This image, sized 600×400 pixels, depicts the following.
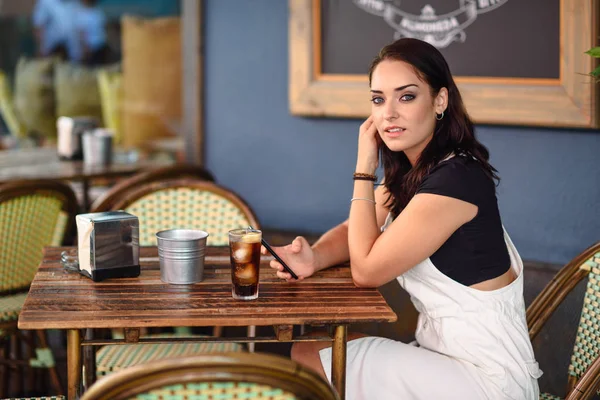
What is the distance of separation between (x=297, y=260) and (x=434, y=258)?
348 mm

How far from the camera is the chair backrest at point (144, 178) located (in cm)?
297

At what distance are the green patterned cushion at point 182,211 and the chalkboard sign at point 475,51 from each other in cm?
70

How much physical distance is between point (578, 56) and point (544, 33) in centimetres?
15

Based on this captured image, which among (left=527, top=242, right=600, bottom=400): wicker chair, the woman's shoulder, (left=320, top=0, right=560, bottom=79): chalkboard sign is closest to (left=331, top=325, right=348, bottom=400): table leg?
the woman's shoulder

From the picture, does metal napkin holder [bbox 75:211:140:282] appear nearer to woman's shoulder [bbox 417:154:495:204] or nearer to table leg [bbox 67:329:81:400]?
table leg [bbox 67:329:81:400]

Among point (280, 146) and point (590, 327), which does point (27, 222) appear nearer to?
point (280, 146)

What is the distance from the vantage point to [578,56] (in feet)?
9.00

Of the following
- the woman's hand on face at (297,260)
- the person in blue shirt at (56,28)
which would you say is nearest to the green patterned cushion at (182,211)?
the woman's hand on face at (297,260)

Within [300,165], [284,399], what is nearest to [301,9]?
[300,165]

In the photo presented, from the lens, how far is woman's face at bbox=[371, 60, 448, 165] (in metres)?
2.16

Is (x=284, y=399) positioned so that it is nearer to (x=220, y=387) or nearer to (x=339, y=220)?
(x=220, y=387)

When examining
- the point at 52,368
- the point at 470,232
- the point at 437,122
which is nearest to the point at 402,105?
the point at 437,122

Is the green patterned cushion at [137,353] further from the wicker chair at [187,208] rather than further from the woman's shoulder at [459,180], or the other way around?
the woman's shoulder at [459,180]

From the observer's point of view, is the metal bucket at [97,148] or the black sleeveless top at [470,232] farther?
the metal bucket at [97,148]
